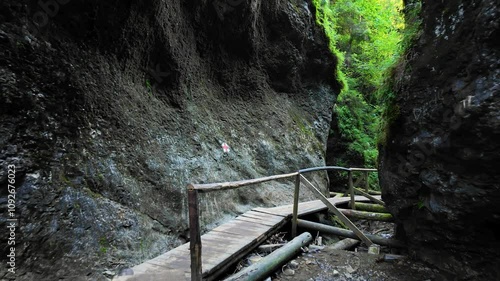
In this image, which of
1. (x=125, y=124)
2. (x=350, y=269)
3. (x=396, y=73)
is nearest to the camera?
(x=350, y=269)

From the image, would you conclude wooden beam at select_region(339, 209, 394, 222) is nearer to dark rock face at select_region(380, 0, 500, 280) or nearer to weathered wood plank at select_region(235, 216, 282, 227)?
dark rock face at select_region(380, 0, 500, 280)

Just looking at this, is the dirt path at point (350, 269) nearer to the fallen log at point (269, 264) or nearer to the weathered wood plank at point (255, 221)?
the fallen log at point (269, 264)

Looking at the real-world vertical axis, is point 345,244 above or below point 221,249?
below

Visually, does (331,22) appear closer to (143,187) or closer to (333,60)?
(333,60)

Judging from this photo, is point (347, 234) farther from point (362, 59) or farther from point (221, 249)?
point (362, 59)

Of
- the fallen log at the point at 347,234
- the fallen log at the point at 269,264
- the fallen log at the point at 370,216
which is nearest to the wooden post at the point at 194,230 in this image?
the fallen log at the point at 269,264

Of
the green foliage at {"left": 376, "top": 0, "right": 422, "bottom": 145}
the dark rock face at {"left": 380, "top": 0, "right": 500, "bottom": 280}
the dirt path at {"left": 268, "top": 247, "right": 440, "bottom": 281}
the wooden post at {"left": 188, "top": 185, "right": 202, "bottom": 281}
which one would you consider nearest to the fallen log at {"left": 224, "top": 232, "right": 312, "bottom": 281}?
the dirt path at {"left": 268, "top": 247, "right": 440, "bottom": 281}

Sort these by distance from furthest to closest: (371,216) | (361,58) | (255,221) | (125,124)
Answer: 1. (361,58)
2. (371,216)
3. (255,221)
4. (125,124)

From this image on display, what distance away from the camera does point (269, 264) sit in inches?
168

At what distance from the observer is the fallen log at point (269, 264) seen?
3895mm

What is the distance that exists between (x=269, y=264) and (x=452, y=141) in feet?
9.92

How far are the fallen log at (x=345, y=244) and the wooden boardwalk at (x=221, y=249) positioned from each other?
110cm

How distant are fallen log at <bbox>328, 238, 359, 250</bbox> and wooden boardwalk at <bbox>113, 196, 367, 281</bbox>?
1.10m

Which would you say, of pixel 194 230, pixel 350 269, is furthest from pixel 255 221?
pixel 194 230
